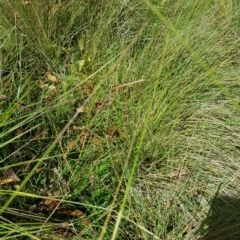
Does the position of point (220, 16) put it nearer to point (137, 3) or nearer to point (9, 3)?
point (137, 3)

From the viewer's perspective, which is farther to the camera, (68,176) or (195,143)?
(195,143)

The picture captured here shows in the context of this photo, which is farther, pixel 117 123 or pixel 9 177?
pixel 117 123

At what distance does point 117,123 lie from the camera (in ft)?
5.62

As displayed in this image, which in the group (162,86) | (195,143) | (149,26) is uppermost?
(149,26)

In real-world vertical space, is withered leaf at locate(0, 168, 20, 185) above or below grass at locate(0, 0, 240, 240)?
below

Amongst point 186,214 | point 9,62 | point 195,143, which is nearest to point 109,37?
point 9,62

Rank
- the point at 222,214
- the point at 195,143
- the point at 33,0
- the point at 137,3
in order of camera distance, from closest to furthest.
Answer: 1. the point at 222,214
2. the point at 195,143
3. the point at 33,0
4. the point at 137,3

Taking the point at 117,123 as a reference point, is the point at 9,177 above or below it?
below

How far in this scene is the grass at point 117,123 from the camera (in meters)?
1.39

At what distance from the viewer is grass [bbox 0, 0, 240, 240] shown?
1388mm

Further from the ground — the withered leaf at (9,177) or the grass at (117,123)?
the grass at (117,123)

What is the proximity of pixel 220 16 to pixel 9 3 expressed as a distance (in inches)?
45.0

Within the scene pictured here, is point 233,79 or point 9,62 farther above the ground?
point 233,79

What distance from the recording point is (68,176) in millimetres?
1527
